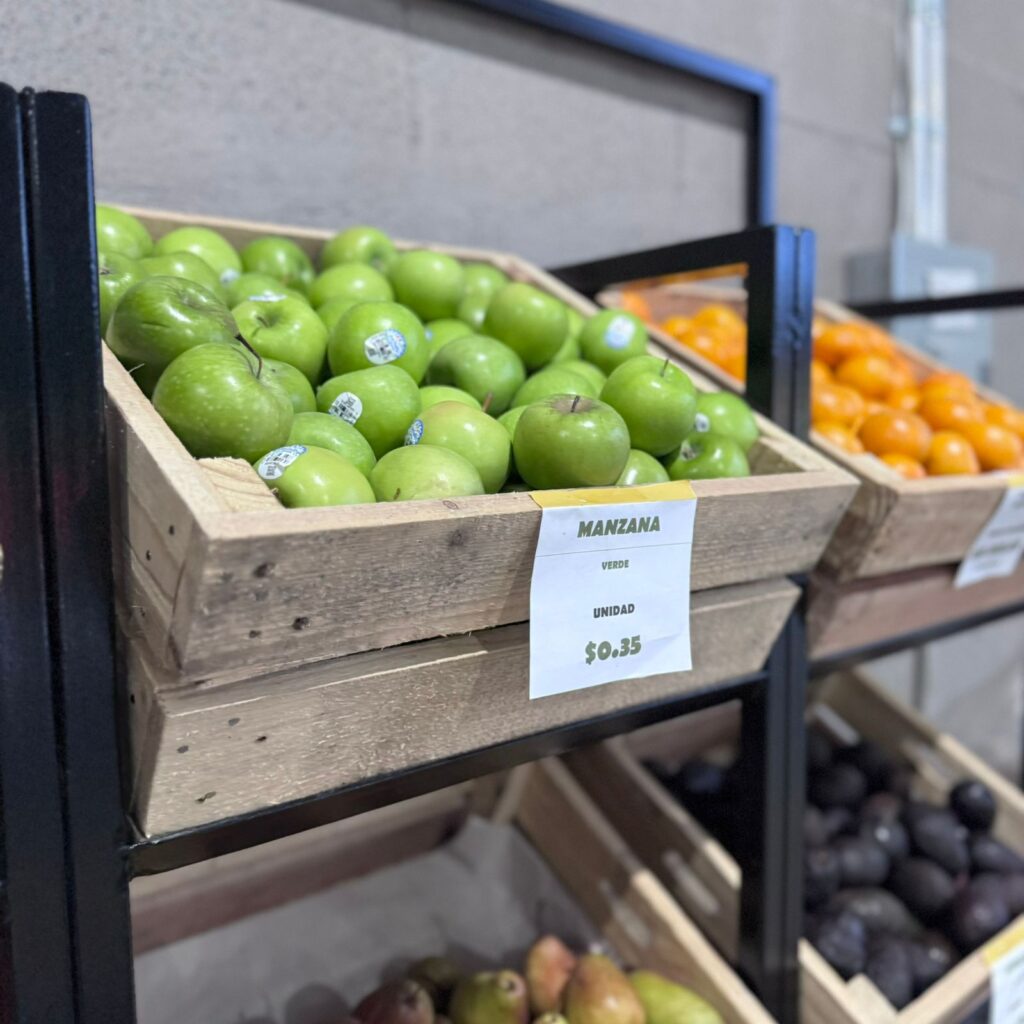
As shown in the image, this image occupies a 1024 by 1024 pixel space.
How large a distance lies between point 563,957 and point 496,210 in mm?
1242

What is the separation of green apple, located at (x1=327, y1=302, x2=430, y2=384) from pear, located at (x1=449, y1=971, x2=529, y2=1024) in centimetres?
68

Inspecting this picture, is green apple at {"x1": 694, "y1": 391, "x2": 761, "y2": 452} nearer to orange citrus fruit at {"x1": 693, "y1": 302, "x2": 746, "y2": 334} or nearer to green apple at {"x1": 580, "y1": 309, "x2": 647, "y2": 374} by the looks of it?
green apple at {"x1": 580, "y1": 309, "x2": 647, "y2": 374}

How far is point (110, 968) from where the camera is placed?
558 mm

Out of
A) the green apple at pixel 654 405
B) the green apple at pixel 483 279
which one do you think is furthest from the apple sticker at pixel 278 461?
the green apple at pixel 483 279

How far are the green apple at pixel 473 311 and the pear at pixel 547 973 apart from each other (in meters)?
0.77

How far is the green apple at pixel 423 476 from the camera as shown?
62 cm

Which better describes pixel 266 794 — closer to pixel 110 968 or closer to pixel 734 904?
pixel 110 968

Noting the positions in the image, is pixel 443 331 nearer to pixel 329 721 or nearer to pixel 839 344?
pixel 329 721

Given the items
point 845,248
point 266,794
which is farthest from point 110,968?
point 845,248

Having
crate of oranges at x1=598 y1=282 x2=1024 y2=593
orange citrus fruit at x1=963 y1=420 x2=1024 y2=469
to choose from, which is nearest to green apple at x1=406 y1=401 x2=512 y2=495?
crate of oranges at x1=598 y1=282 x2=1024 y2=593

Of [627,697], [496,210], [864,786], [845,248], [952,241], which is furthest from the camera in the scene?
[952,241]

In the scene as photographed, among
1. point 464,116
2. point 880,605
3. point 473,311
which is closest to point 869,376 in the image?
point 880,605

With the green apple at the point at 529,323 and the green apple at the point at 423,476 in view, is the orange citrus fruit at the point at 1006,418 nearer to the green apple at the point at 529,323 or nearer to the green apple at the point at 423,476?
the green apple at the point at 529,323

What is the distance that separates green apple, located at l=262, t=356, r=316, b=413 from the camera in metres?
0.73
